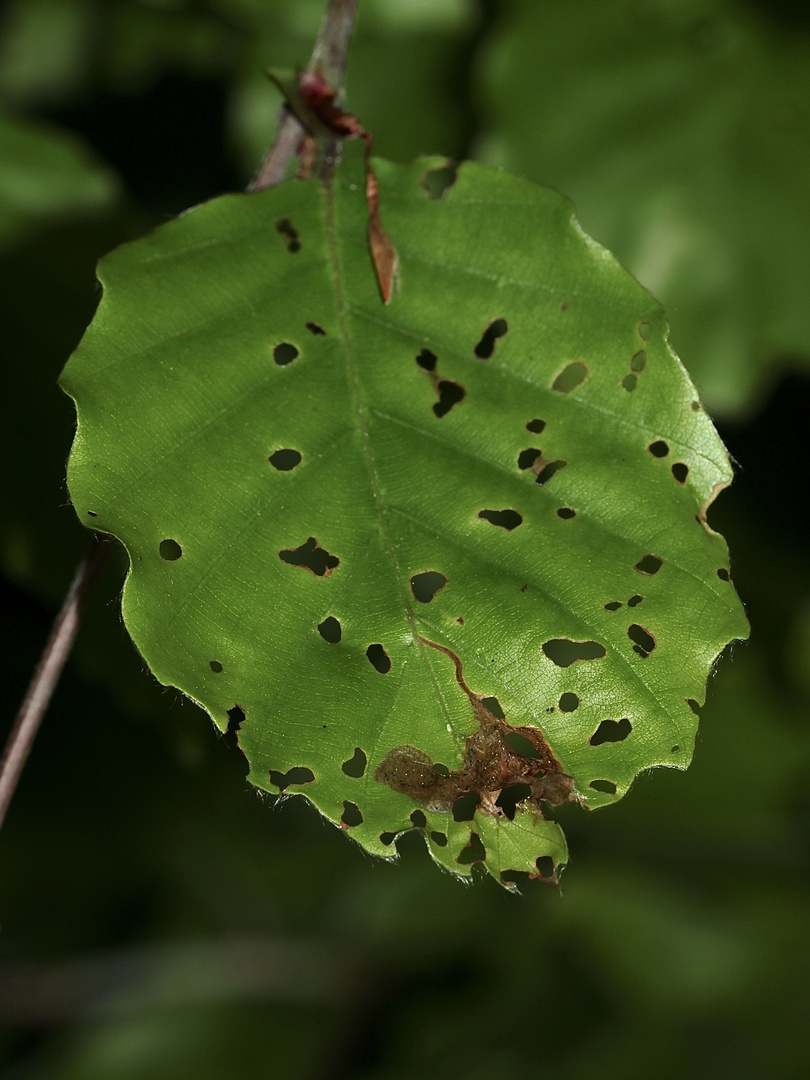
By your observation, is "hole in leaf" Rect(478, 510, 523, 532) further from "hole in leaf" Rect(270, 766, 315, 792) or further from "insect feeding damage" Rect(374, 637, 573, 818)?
"hole in leaf" Rect(270, 766, 315, 792)

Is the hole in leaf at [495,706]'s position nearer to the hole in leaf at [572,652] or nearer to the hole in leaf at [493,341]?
the hole in leaf at [572,652]

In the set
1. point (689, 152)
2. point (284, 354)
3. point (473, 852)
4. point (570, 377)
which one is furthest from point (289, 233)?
point (689, 152)

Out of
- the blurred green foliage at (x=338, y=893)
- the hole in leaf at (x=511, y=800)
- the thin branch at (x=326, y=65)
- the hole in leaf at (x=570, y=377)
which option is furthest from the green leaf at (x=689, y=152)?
the hole in leaf at (x=511, y=800)

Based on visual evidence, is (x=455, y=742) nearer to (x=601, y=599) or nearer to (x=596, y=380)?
(x=601, y=599)

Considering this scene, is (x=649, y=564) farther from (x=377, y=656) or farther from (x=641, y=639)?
(x=377, y=656)

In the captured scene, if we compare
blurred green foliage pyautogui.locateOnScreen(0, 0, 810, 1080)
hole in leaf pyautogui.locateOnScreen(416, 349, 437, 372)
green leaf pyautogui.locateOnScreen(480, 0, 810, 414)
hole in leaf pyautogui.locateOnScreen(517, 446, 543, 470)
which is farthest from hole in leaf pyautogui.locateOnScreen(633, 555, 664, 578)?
A: blurred green foliage pyautogui.locateOnScreen(0, 0, 810, 1080)

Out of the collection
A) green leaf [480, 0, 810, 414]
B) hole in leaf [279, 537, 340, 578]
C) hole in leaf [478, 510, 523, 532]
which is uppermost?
green leaf [480, 0, 810, 414]

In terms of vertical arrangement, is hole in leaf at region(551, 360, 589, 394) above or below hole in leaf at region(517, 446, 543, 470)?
above
